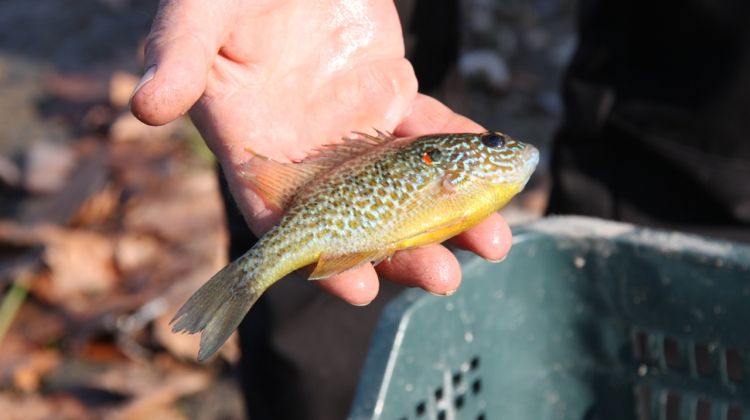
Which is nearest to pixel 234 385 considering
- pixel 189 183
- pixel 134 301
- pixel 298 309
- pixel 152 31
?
pixel 134 301

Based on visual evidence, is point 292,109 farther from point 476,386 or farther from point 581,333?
point 581,333

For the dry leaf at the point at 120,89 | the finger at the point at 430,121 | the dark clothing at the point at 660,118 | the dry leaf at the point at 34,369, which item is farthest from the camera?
the dry leaf at the point at 120,89

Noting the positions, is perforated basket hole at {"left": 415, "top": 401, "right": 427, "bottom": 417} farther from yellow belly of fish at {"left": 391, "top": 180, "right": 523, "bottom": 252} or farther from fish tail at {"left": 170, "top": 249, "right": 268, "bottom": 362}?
fish tail at {"left": 170, "top": 249, "right": 268, "bottom": 362}

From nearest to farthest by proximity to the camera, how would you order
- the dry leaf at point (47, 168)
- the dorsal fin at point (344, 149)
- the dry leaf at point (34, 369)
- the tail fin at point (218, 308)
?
the tail fin at point (218, 308)
the dorsal fin at point (344, 149)
the dry leaf at point (34, 369)
the dry leaf at point (47, 168)

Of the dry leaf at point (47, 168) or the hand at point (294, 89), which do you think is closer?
the hand at point (294, 89)

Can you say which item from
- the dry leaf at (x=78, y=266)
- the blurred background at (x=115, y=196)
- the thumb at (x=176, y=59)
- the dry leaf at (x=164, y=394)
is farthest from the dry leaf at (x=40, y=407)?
the thumb at (x=176, y=59)

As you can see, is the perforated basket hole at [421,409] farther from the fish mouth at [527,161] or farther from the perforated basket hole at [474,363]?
the fish mouth at [527,161]

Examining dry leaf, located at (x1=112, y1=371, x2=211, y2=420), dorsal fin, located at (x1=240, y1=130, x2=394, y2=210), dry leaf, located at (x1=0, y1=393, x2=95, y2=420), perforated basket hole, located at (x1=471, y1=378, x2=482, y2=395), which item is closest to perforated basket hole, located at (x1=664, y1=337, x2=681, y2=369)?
perforated basket hole, located at (x1=471, y1=378, x2=482, y2=395)

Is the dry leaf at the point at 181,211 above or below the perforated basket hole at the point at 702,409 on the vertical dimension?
below

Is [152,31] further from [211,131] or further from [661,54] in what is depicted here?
[661,54]
